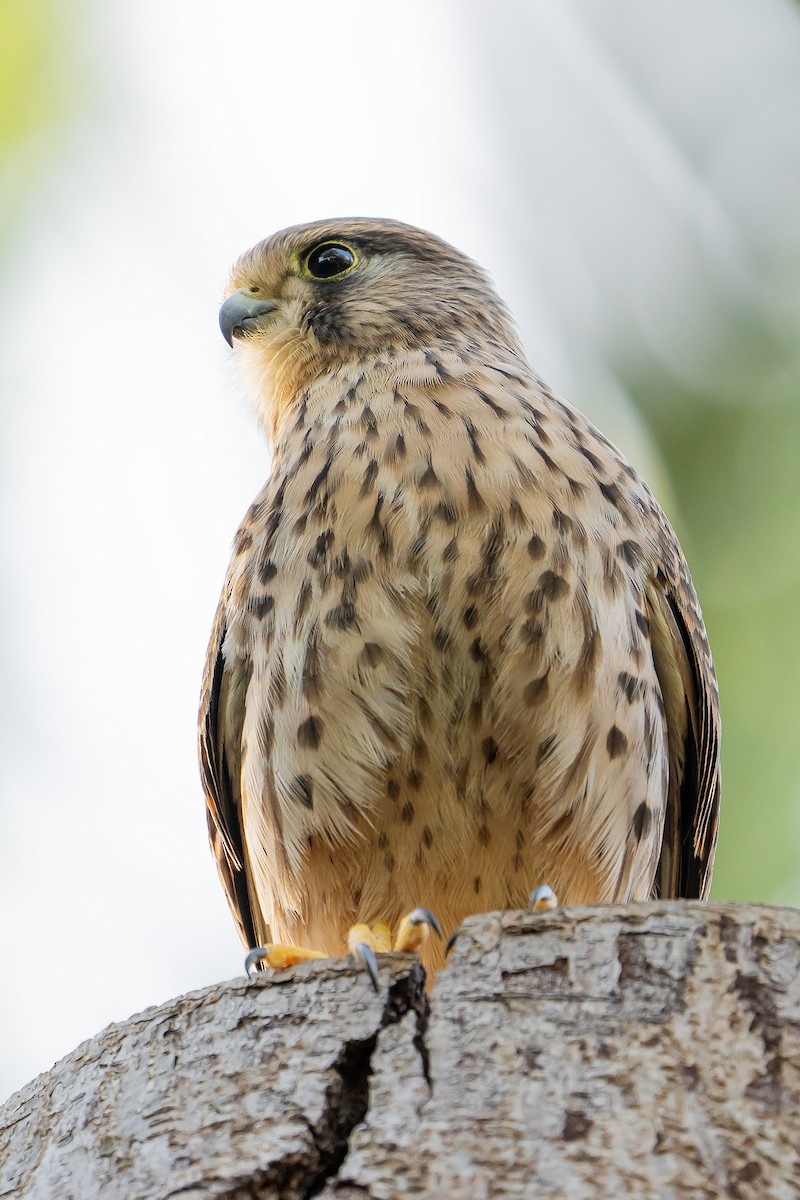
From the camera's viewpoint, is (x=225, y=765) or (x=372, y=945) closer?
(x=372, y=945)

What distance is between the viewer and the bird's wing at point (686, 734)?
11.1ft

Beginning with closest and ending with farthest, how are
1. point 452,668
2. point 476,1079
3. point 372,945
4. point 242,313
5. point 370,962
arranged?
point 476,1079 < point 370,962 < point 372,945 < point 452,668 < point 242,313

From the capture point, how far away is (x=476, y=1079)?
158cm

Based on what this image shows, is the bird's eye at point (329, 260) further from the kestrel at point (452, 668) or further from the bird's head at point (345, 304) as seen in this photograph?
the kestrel at point (452, 668)

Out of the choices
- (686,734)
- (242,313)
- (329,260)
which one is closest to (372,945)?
(686,734)

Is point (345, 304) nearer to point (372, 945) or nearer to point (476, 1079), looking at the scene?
point (372, 945)

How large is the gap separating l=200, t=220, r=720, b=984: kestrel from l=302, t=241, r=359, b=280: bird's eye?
98 centimetres

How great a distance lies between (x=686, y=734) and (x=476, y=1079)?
2083 millimetres

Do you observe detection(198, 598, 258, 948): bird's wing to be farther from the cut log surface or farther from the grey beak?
the cut log surface

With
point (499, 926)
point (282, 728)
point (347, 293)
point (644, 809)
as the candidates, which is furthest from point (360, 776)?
point (347, 293)

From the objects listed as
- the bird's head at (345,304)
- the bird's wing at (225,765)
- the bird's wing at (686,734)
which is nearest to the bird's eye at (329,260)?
the bird's head at (345,304)

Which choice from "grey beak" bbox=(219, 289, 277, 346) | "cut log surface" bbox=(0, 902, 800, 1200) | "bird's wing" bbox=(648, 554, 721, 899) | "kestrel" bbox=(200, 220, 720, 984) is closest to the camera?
"cut log surface" bbox=(0, 902, 800, 1200)

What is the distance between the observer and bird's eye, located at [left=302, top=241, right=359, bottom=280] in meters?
4.35

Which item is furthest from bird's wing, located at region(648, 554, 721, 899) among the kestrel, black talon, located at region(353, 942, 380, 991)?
black talon, located at region(353, 942, 380, 991)
